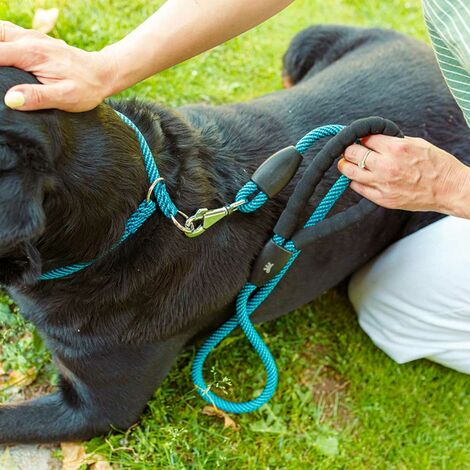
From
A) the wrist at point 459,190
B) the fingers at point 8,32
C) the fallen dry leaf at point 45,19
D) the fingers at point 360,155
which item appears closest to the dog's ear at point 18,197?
the fingers at point 8,32

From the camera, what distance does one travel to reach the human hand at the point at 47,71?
4.52 feet

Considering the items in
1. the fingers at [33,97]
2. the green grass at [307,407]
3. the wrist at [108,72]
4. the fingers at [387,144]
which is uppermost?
Result: the fingers at [33,97]

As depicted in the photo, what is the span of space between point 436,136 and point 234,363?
1.15 m

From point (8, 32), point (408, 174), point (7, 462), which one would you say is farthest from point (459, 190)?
point (7, 462)

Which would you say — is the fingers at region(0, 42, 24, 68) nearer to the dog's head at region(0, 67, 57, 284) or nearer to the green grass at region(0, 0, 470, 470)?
the dog's head at region(0, 67, 57, 284)

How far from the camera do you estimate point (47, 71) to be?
1.44 m

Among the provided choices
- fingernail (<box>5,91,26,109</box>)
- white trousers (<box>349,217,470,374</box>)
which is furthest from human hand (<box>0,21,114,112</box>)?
white trousers (<box>349,217,470,374</box>)

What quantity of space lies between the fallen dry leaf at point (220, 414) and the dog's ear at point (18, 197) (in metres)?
1.18

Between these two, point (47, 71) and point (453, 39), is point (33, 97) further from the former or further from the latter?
point (453, 39)

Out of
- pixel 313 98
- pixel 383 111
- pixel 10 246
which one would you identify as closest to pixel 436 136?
pixel 383 111

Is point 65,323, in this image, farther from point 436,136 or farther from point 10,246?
point 436,136

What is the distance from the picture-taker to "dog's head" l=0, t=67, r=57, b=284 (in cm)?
135

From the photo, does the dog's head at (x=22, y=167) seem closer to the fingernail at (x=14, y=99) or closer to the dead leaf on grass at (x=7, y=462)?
the fingernail at (x=14, y=99)

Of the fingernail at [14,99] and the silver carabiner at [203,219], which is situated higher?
the fingernail at [14,99]
